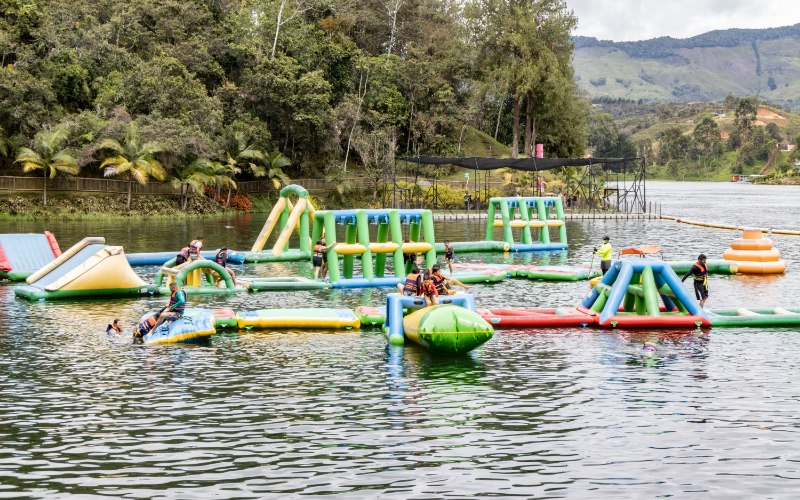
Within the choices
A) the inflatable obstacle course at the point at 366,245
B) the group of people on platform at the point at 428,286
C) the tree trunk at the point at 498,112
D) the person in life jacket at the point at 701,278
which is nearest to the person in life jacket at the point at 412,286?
the group of people on platform at the point at 428,286

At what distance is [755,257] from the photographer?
3319 centimetres

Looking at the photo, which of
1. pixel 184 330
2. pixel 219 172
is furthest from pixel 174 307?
pixel 219 172

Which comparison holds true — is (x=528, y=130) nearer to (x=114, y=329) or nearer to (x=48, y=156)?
(x=48, y=156)

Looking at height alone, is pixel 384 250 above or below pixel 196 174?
below

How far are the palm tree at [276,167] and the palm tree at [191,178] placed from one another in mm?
8275

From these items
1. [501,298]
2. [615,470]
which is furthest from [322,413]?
[501,298]

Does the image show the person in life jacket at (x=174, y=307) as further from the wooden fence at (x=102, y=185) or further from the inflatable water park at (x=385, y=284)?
the wooden fence at (x=102, y=185)

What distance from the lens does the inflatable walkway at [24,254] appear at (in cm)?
2975

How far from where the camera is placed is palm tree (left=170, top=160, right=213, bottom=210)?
65.4 metres

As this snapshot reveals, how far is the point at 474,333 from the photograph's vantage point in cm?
1739

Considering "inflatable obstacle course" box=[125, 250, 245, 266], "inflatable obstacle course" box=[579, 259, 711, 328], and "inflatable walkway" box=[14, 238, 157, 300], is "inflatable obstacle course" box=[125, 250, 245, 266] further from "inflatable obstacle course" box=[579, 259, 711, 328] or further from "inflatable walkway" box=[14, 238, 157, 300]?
"inflatable obstacle course" box=[579, 259, 711, 328]

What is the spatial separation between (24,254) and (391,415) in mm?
22629

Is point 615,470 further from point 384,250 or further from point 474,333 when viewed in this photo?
point 384,250

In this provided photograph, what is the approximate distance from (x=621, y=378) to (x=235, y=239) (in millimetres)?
35368
